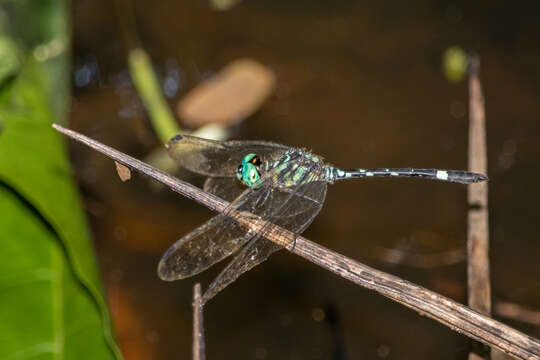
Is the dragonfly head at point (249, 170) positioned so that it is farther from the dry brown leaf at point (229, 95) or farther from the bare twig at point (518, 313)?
the bare twig at point (518, 313)

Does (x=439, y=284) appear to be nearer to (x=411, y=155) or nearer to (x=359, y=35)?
(x=411, y=155)

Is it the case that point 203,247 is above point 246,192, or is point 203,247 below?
below

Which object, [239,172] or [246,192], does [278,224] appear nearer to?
[246,192]

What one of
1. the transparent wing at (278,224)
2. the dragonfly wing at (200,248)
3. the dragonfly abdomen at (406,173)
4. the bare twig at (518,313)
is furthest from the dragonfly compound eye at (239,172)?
the bare twig at (518,313)

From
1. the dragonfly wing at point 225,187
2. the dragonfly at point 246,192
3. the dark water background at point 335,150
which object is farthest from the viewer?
the dark water background at point 335,150

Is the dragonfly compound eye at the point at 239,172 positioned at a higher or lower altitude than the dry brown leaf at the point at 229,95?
lower

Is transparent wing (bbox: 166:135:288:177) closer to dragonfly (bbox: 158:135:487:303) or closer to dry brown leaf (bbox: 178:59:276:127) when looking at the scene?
dragonfly (bbox: 158:135:487:303)

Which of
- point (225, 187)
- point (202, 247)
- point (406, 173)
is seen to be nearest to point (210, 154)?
point (225, 187)
